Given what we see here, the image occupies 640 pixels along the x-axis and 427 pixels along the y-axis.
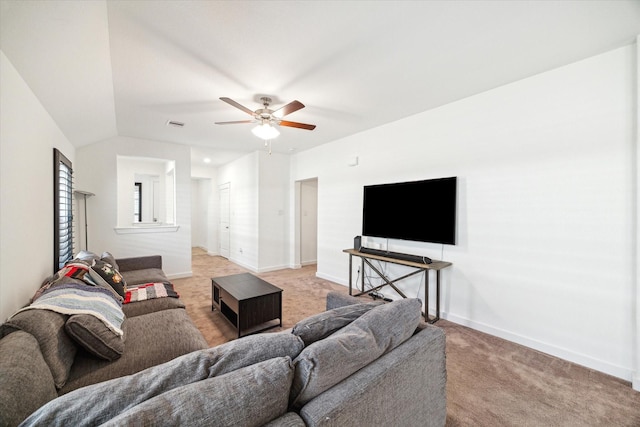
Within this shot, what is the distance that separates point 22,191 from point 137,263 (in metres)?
2.08

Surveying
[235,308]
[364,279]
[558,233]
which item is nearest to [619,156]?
[558,233]

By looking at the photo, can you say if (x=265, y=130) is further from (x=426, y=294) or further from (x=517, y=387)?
(x=517, y=387)

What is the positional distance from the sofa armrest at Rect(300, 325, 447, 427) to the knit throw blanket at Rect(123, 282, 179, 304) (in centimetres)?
228

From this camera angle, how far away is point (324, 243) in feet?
16.5

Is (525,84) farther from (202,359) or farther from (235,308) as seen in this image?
(235,308)

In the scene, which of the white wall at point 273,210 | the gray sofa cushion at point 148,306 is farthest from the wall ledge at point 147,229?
the gray sofa cushion at point 148,306

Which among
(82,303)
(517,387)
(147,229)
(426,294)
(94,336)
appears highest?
(147,229)

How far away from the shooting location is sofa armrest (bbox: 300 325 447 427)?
0.93m

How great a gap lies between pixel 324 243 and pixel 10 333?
408cm

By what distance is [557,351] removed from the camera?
7.89 ft

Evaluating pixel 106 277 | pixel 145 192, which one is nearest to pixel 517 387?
pixel 106 277

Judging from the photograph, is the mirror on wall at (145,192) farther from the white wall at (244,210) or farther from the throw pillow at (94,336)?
the throw pillow at (94,336)

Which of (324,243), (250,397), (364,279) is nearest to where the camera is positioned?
(250,397)

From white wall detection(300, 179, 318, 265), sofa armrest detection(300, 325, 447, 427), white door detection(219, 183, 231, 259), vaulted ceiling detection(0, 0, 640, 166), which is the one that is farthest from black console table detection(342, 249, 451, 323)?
white door detection(219, 183, 231, 259)
